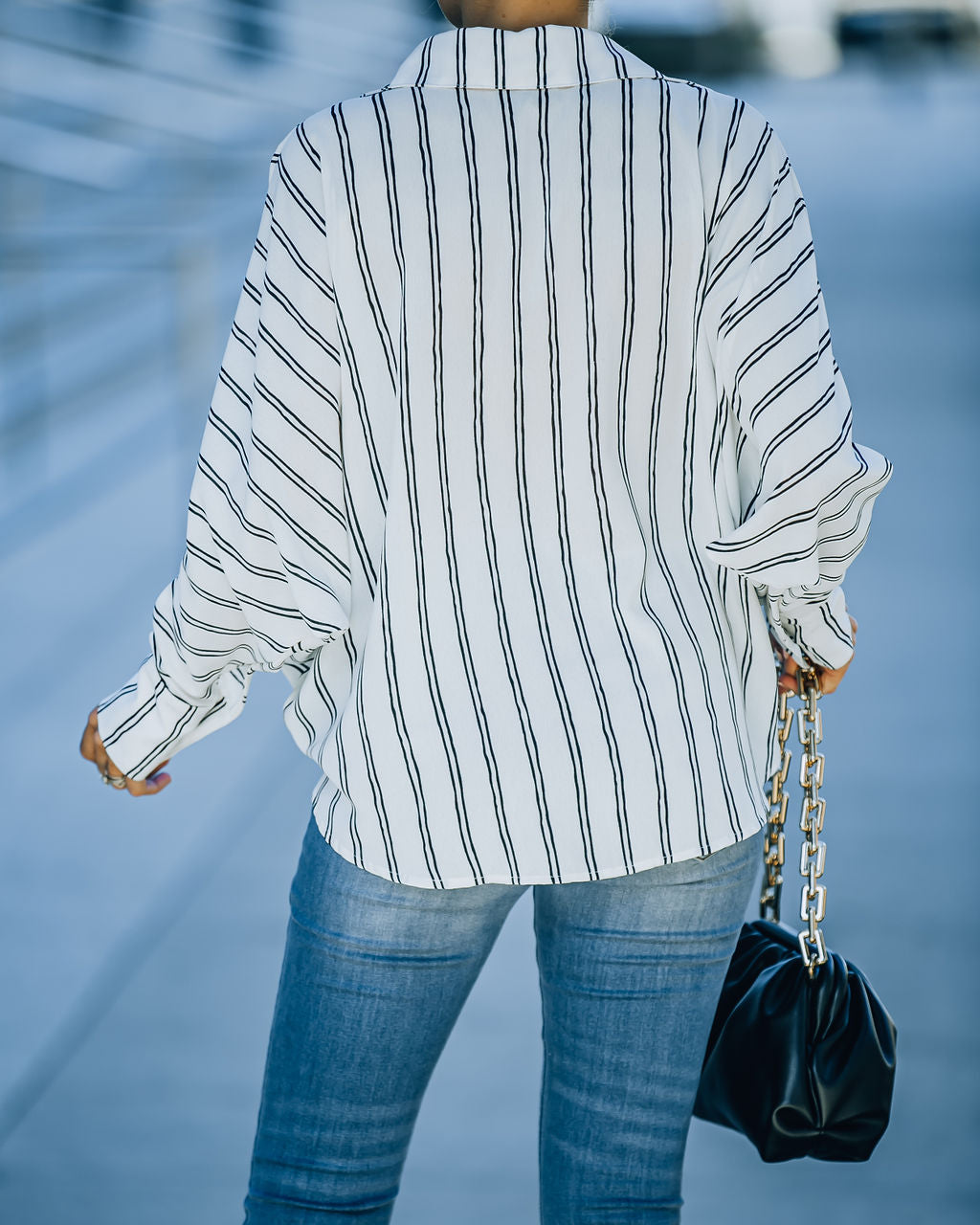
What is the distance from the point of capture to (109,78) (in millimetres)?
7098

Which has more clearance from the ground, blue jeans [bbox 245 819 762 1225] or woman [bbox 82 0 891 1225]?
woman [bbox 82 0 891 1225]

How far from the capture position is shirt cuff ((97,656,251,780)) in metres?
1.31

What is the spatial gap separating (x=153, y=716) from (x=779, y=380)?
0.61 m

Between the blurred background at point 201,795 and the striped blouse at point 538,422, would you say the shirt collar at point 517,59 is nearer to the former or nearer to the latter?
the striped blouse at point 538,422

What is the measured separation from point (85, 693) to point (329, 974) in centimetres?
287

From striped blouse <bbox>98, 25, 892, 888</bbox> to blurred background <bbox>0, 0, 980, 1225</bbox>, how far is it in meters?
0.21

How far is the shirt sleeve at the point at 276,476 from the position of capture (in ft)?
3.53

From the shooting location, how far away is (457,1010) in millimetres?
1212

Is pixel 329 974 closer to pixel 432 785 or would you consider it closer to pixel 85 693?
pixel 432 785

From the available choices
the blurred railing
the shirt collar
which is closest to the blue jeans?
the shirt collar

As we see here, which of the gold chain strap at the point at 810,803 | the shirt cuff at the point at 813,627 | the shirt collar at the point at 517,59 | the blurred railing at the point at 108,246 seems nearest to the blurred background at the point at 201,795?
the blurred railing at the point at 108,246

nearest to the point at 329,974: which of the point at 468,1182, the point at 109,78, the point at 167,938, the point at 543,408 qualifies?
the point at 543,408

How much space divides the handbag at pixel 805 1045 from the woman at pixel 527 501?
17 cm

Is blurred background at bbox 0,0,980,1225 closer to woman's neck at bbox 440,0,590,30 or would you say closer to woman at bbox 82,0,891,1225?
woman's neck at bbox 440,0,590,30
